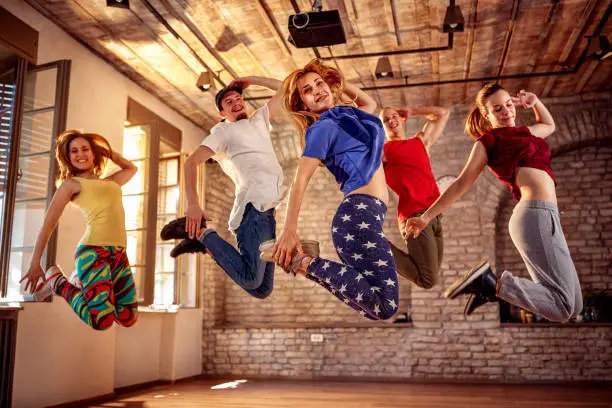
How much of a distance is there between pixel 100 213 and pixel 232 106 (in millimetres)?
1036

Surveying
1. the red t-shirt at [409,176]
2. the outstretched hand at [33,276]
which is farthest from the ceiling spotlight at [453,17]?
the outstretched hand at [33,276]

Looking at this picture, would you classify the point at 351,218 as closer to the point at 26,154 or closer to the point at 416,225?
the point at 416,225

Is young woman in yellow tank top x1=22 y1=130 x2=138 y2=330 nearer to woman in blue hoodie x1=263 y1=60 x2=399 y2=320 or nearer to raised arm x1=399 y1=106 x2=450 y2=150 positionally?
woman in blue hoodie x1=263 y1=60 x2=399 y2=320

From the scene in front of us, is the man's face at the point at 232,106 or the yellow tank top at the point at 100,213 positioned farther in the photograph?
the yellow tank top at the point at 100,213

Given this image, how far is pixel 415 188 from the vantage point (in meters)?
3.70

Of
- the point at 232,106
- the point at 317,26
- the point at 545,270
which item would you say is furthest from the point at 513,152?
the point at 317,26

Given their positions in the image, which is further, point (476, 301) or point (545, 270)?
point (476, 301)

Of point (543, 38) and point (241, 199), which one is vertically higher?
point (543, 38)

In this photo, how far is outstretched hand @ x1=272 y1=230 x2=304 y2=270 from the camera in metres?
2.32

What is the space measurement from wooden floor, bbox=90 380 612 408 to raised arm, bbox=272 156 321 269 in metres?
3.23

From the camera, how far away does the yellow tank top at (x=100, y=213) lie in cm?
338

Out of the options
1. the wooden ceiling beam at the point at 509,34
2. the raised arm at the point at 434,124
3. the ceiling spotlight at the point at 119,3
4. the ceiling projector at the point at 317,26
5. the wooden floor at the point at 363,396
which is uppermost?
the wooden ceiling beam at the point at 509,34

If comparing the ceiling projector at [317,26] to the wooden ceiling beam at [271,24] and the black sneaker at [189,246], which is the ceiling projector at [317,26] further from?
the black sneaker at [189,246]

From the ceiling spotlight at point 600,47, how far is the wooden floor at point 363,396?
11.1ft
